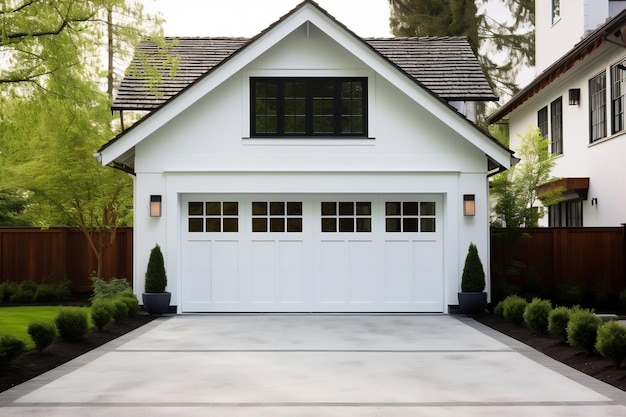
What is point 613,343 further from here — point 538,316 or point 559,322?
point 538,316

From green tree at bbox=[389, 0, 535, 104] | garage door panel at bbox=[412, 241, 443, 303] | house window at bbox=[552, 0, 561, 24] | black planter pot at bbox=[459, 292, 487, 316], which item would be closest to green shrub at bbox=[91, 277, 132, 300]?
garage door panel at bbox=[412, 241, 443, 303]

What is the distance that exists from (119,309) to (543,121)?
595 inches

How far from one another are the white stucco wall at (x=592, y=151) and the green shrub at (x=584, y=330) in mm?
7803

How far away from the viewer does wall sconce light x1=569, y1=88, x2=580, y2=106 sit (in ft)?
65.9

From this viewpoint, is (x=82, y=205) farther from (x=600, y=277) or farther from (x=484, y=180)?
(x=600, y=277)

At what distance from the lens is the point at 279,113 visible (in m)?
16.3

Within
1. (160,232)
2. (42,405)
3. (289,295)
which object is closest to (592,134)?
(289,295)

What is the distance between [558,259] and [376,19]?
2407 centimetres

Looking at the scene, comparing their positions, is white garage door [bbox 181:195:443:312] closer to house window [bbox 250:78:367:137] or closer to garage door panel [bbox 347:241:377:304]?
garage door panel [bbox 347:241:377:304]

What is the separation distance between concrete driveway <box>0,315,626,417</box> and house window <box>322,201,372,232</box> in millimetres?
3354

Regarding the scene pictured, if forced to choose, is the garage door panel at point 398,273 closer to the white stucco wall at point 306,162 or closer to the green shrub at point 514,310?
the white stucco wall at point 306,162

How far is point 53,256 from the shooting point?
19547mm

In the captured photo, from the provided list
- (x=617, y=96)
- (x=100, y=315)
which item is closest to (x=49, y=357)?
(x=100, y=315)

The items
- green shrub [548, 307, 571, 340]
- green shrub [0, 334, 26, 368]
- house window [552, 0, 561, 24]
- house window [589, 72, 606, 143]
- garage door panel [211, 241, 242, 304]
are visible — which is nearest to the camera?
green shrub [0, 334, 26, 368]
